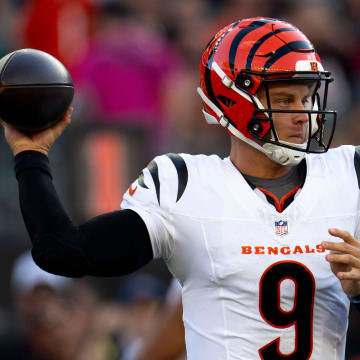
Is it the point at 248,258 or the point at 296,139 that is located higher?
the point at 296,139

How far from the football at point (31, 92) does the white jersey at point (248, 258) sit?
1.30 ft

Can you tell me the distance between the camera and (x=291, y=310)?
3.09 metres

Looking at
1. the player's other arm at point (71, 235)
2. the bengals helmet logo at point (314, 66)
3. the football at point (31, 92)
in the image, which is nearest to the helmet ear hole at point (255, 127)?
the bengals helmet logo at point (314, 66)

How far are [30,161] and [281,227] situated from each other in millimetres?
879

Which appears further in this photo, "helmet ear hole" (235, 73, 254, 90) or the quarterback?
"helmet ear hole" (235, 73, 254, 90)

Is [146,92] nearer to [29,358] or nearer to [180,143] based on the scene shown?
[180,143]

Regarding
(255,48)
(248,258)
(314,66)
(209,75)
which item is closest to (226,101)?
(209,75)

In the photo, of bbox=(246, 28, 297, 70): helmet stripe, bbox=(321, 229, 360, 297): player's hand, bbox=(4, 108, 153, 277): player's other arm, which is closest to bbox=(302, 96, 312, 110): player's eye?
bbox=(246, 28, 297, 70): helmet stripe

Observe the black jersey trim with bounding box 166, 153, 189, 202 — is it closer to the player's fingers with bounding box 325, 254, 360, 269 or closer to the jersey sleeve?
the jersey sleeve

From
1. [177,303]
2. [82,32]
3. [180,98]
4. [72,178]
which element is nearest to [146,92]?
[180,98]

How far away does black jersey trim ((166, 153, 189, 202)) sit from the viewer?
3.20 m

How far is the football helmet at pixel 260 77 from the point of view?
316cm

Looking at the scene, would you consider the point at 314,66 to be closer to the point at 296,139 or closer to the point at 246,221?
the point at 296,139

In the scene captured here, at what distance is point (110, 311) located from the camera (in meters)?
5.85
